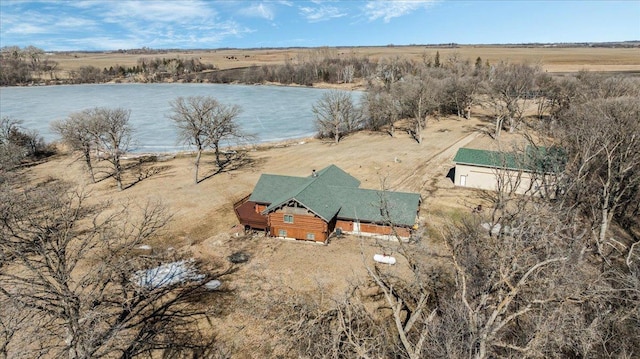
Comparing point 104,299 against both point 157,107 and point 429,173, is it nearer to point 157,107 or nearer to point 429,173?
point 429,173

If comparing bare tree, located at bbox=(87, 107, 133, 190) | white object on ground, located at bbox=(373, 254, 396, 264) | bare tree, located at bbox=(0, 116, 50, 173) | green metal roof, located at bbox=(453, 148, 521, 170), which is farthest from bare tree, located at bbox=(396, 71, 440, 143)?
bare tree, located at bbox=(0, 116, 50, 173)

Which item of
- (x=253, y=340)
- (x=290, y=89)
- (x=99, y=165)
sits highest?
(x=290, y=89)

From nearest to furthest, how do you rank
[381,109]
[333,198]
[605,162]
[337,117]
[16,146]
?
[605,162] → [333,198] → [16,146] → [337,117] → [381,109]

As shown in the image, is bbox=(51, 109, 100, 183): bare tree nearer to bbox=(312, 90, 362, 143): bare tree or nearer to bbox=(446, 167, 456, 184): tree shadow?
bbox=(312, 90, 362, 143): bare tree

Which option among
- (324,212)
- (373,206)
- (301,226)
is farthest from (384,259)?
(301,226)

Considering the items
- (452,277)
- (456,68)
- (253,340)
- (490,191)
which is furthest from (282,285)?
(456,68)

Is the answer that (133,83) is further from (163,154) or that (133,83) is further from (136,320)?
(136,320)

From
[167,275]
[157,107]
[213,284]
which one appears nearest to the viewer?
[213,284]
